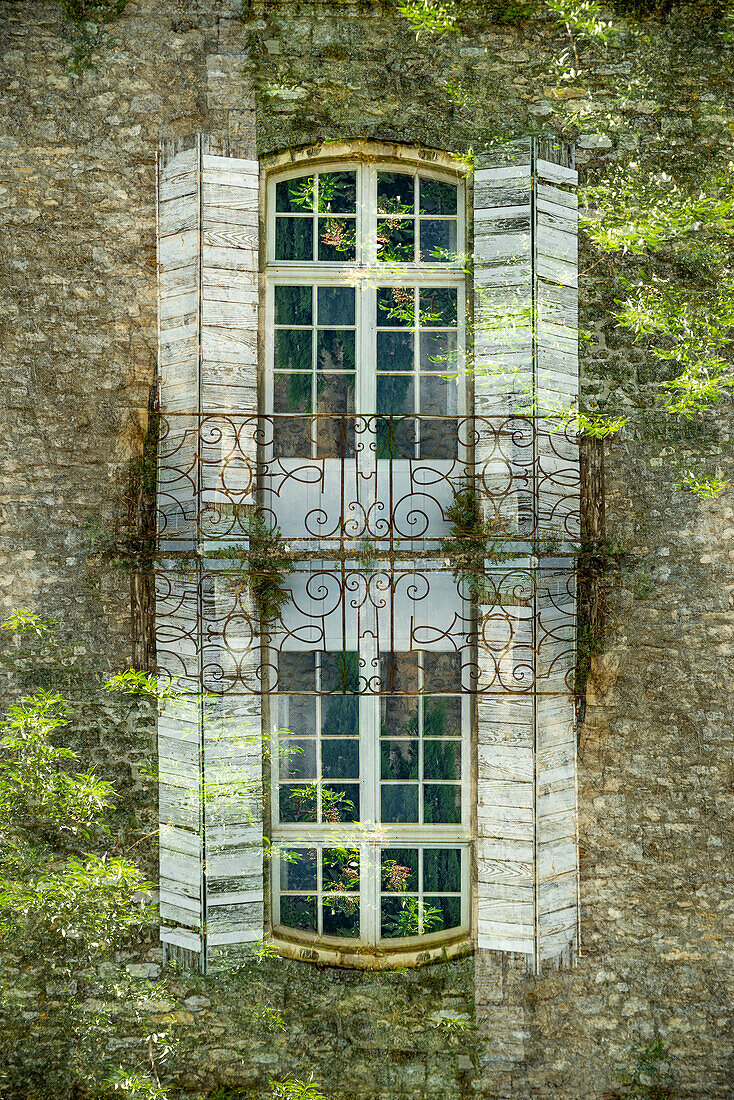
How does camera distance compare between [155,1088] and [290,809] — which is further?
[290,809]

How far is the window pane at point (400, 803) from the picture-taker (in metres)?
3.66

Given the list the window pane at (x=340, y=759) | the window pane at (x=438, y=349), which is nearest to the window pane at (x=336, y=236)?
the window pane at (x=438, y=349)

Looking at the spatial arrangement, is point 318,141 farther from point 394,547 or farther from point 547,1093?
point 547,1093

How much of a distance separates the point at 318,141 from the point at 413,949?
13.8 ft

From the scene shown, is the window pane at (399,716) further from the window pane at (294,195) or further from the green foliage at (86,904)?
the window pane at (294,195)

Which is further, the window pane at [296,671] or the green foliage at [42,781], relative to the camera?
the window pane at [296,671]

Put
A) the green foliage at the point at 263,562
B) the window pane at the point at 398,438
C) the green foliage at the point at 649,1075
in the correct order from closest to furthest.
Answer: the green foliage at the point at 263,562 → the green foliage at the point at 649,1075 → the window pane at the point at 398,438

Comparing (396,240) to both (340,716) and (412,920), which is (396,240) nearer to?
(340,716)

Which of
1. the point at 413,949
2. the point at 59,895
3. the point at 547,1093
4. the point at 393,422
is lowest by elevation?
the point at 547,1093

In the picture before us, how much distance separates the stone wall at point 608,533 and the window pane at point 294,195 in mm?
202

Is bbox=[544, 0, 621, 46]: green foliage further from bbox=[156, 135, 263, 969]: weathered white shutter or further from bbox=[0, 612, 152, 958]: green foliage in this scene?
bbox=[0, 612, 152, 958]: green foliage

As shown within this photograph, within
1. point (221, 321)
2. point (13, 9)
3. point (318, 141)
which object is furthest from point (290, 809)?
point (13, 9)

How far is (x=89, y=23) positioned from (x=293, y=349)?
192 cm

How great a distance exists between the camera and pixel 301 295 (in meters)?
3.65
